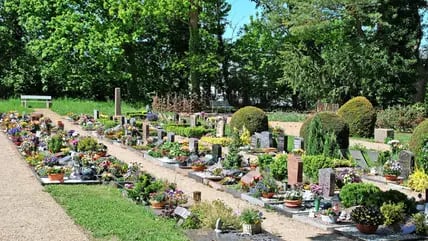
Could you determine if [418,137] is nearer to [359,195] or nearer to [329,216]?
[359,195]

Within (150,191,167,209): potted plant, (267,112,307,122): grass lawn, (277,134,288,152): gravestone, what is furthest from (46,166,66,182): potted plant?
(267,112,307,122): grass lawn

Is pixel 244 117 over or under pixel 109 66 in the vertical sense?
under

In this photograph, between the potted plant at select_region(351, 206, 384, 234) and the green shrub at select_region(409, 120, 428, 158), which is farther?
the green shrub at select_region(409, 120, 428, 158)

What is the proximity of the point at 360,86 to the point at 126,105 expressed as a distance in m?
15.3

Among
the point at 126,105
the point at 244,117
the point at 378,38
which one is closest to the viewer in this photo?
the point at 244,117

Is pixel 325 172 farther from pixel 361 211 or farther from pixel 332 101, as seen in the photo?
pixel 332 101

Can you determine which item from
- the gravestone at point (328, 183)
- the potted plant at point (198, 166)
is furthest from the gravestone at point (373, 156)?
the gravestone at point (328, 183)

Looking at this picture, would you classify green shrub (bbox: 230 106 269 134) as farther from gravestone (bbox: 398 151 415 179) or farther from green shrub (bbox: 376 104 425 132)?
gravestone (bbox: 398 151 415 179)

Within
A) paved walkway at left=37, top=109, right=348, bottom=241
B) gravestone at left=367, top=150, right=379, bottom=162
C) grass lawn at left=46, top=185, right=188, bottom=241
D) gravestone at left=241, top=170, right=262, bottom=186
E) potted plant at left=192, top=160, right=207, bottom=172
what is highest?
gravestone at left=367, top=150, right=379, bottom=162

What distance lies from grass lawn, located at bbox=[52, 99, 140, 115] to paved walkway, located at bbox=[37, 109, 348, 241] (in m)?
15.5

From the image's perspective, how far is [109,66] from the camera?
40.7 metres

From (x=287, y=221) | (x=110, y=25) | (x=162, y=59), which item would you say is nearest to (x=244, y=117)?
(x=287, y=221)

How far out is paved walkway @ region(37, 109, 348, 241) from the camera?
356 inches

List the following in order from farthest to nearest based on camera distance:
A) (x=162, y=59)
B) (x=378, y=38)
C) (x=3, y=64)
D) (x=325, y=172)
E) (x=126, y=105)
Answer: (x=162, y=59), (x=3, y=64), (x=126, y=105), (x=378, y=38), (x=325, y=172)
